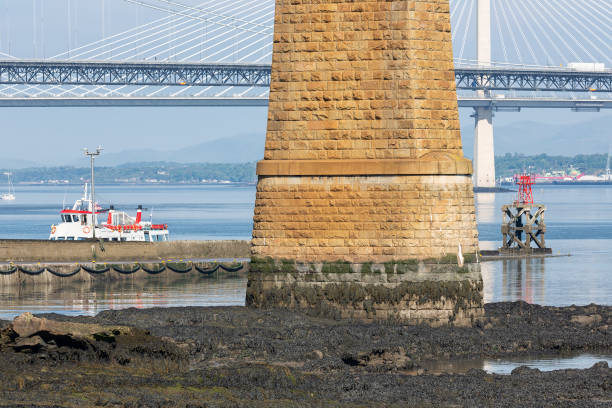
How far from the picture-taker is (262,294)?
2491cm

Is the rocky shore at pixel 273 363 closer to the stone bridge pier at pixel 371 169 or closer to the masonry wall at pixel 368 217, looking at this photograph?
the stone bridge pier at pixel 371 169

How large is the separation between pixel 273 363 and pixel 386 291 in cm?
460

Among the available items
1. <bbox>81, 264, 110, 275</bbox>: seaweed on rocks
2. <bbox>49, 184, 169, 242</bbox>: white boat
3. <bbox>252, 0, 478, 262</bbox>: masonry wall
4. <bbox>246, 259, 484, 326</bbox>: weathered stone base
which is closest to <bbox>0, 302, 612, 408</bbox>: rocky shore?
<bbox>246, 259, 484, 326</bbox>: weathered stone base

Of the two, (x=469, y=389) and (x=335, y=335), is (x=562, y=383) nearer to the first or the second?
(x=469, y=389)

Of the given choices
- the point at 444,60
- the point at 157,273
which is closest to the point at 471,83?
the point at 157,273

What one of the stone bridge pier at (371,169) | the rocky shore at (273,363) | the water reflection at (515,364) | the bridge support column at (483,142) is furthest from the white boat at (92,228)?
the bridge support column at (483,142)

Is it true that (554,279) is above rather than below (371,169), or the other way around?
below

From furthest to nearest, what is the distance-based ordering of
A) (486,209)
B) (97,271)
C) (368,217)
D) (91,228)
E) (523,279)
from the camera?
1. (486,209)
2. (91,228)
3. (523,279)
4. (97,271)
5. (368,217)

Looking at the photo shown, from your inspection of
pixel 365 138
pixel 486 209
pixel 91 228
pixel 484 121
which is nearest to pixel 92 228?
pixel 91 228

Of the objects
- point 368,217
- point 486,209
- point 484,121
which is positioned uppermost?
point 484,121

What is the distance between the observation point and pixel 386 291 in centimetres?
2398

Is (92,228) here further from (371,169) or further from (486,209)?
(486,209)

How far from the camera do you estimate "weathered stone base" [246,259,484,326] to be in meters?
23.9

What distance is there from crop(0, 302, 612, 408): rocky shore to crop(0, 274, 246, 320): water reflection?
31.4 ft
